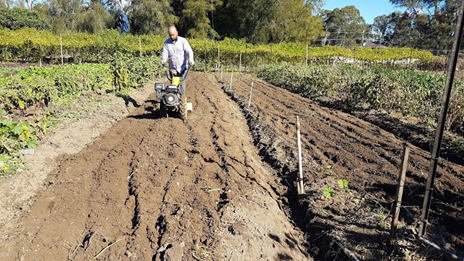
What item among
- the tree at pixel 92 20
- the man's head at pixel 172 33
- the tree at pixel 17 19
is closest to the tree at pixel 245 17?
the tree at pixel 92 20

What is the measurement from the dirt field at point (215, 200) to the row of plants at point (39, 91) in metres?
0.39

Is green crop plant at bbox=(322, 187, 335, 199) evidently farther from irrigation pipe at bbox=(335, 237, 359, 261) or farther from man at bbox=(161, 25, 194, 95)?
man at bbox=(161, 25, 194, 95)

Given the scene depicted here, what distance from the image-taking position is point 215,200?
432cm

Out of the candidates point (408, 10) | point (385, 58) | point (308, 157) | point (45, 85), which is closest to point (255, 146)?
point (308, 157)

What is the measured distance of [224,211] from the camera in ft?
13.1

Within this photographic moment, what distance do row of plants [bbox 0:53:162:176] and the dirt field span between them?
389mm

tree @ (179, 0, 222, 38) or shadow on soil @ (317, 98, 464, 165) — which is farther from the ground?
tree @ (179, 0, 222, 38)

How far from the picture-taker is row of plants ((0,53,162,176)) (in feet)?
17.3

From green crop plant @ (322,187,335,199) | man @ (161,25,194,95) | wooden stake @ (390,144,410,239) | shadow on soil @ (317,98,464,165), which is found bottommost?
green crop plant @ (322,187,335,199)

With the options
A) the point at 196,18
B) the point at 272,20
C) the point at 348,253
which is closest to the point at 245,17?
the point at 272,20

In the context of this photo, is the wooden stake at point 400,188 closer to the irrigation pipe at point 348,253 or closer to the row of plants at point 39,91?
the irrigation pipe at point 348,253

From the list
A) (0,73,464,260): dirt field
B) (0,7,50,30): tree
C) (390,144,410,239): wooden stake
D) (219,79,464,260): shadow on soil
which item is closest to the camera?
(390,144,410,239): wooden stake

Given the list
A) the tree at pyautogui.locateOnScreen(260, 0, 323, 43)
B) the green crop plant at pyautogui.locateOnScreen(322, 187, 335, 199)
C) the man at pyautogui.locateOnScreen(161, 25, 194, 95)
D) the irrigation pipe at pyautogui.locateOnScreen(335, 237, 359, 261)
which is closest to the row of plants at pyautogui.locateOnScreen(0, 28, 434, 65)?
the tree at pyautogui.locateOnScreen(260, 0, 323, 43)

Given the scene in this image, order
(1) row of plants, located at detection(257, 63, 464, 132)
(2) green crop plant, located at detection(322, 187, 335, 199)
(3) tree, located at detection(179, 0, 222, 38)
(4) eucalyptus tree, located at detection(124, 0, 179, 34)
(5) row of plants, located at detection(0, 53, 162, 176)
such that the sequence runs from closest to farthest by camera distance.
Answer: (2) green crop plant, located at detection(322, 187, 335, 199)
(5) row of plants, located at detection(0, 53, 162, 176)
(1) row of plants, located at detection(257, 63, 464, 132)
(4) eucalyptus tree, located at detection(124, 0, 179, 34)
(3) tree, located at detection(179, 0, 222, 38)
